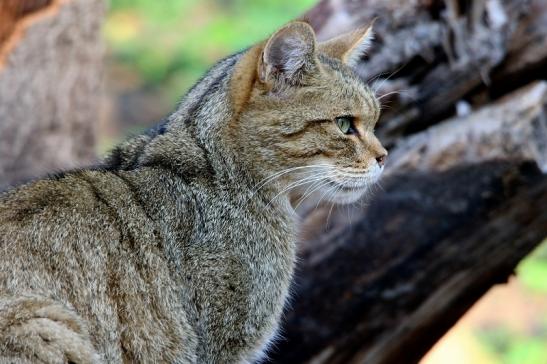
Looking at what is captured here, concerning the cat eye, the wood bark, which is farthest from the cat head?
the wood bark

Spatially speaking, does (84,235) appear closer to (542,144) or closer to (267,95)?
(267,95)

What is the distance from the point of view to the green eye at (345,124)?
13.4 ft

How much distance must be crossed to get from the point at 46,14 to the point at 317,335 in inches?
110

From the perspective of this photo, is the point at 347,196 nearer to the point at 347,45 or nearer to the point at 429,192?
the point at 347,45

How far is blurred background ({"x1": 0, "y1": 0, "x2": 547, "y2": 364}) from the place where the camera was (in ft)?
17.8

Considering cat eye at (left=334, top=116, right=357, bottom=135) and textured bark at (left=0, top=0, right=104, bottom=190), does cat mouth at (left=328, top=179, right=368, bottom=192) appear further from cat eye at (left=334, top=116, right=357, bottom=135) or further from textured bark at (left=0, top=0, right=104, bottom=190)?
textured bark at (left=0, top=0, right=104, bottom=190)

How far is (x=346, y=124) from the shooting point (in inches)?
162

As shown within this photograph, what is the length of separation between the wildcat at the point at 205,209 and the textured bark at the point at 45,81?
1.89 meters

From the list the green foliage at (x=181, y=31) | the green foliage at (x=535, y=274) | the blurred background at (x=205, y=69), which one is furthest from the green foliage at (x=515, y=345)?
the green foliage at (x=181, y=31)

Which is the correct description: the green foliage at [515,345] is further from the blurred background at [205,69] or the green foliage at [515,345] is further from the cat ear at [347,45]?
the cat ear at [347,45]

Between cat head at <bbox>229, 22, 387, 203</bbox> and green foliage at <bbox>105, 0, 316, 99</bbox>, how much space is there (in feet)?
22.5

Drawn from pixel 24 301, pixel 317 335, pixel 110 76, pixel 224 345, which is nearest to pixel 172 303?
pixel 224 345

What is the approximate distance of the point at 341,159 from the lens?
4055 millimetres

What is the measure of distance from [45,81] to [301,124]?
2.61m
